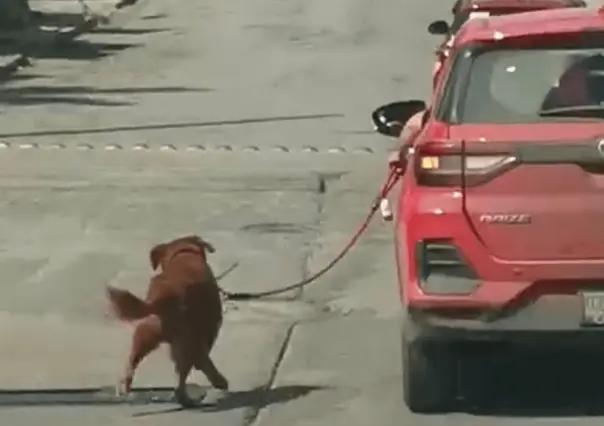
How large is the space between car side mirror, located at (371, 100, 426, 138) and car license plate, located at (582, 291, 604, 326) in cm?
222

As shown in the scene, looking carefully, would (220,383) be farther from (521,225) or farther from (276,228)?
(276,228)

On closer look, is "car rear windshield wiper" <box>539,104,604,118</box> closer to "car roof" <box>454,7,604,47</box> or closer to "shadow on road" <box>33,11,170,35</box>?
"car roof" <box>454,7,604,47</box>

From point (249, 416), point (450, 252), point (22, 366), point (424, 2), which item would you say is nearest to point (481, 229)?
point (450, 252)

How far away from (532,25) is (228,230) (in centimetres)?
565

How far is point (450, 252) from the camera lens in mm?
7688

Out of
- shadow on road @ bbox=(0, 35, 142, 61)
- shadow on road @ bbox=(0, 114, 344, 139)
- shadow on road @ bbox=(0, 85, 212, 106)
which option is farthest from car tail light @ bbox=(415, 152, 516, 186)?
shadow on road @ bbox=(0, 35, 142, 61)

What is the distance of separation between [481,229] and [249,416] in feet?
4.66

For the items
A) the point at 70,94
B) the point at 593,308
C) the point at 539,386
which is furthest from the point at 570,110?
the point at 70,94

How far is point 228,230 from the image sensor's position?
13531mm

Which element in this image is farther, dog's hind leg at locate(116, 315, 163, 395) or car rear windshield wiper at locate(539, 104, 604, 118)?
dog's hind leg at locate(116, 315, 163, 395)

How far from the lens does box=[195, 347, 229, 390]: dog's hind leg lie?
8.38 metres

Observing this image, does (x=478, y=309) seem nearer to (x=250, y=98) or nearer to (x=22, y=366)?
(x=22, y=366)

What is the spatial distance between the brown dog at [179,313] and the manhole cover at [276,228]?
16.4ft

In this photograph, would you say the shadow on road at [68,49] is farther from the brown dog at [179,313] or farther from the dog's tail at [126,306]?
the dog's tail at [126,306]
